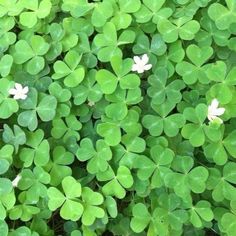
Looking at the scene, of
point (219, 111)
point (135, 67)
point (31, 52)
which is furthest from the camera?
point (31, 52)

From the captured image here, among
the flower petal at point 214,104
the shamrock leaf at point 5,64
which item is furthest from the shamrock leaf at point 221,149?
the shamrock leaf at point 5,64

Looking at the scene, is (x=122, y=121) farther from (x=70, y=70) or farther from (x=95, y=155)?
(x=70, y=70)

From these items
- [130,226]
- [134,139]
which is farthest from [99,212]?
[134,139]

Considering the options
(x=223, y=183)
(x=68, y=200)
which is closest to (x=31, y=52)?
(x=68, y=200)

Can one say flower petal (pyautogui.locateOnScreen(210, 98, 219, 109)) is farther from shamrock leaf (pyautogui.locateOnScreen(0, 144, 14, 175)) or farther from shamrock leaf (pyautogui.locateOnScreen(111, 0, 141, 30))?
shamrock leaf (pyautogui.locateOnScreen(0, 144, 14, 175))

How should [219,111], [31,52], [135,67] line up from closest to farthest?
[219,111] → [135,67] → [31,52]

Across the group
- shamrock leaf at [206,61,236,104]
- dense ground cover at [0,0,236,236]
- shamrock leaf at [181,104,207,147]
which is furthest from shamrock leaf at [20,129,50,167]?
shamrock leaf at [206,61,236,104]

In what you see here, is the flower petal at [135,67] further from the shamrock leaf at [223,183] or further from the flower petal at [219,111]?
the shamrock leaf at [223,183]
